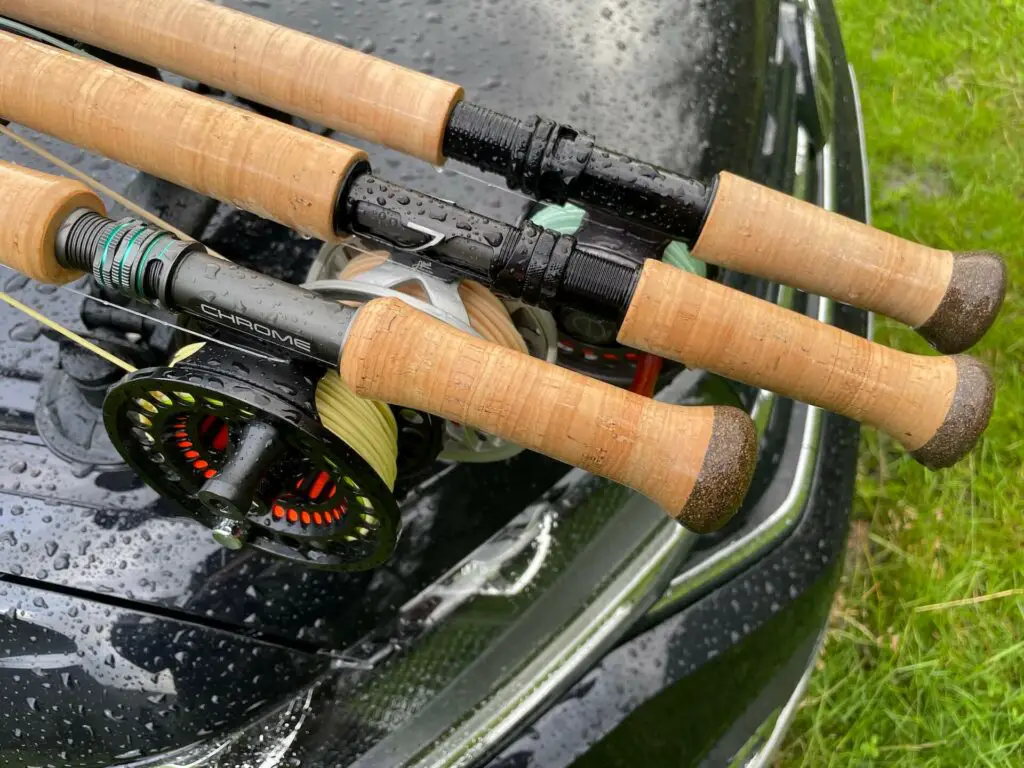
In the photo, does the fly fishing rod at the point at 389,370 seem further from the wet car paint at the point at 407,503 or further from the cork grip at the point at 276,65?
the wet car paint at the point at 407,503

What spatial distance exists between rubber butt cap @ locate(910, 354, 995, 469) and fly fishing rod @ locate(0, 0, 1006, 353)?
0.09 m

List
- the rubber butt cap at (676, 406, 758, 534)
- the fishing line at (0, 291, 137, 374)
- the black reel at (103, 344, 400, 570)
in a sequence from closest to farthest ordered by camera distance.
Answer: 1. the rubber butt cap at (676, 406, 758, 534)
2. the black reel at (103, 344, 400, 570)
3. the fishing line at (0, 291, 137, 374)

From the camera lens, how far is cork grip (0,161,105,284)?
40.9 inches

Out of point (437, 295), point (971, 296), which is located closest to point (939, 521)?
point (971, 296)

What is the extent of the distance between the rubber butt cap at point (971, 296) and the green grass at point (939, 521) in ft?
4.81

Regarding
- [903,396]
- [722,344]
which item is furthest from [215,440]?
[903,396]

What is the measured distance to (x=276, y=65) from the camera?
1182 mm

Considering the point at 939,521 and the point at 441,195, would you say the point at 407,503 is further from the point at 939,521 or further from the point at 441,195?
the point at 939,521

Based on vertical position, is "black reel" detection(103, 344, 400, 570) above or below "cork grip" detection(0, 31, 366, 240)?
below

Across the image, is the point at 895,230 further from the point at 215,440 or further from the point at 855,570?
the point at 215,440

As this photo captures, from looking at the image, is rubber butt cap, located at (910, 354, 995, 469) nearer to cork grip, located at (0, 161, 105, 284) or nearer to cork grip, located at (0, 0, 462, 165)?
cork grip, located at (0, 0, 462, 165)

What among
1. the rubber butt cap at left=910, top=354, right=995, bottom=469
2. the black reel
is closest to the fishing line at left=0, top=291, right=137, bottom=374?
the black reel

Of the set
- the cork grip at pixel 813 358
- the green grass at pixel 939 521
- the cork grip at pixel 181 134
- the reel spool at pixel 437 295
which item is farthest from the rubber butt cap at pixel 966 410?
the green grass at pixel 939 521

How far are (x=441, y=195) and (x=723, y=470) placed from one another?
77 cm
